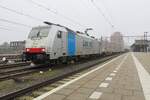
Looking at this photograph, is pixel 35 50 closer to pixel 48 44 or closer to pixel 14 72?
pixel 48 44

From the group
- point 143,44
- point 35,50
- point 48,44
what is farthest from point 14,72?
point 143,44

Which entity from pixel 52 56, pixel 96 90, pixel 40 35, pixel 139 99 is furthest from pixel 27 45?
pixel 139 99

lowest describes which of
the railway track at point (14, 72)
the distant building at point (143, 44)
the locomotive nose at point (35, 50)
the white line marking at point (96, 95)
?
the white line marking at point (96, 95)

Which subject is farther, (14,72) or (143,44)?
(143,44)

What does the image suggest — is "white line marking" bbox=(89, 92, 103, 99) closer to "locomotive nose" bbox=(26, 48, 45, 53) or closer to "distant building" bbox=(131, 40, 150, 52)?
"locomotive nose" bbox=(26, 48, 45, 53)

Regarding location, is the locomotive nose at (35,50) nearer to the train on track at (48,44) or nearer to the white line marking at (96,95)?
the train on track at (48,44)

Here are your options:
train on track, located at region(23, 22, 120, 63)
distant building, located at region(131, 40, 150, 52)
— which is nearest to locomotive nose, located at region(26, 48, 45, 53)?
train on track, located at region(23, 22, 120, 63)

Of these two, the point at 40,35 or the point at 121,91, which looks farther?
the point at 40,35

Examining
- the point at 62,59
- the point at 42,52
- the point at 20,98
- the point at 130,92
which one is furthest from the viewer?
the point at 62,59

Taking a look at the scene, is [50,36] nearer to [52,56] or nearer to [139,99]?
[52,56]

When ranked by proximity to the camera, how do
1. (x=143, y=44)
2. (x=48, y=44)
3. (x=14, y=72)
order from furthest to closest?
(x=143, y=44)
(x=48, y=44)
(x=14, y=72)

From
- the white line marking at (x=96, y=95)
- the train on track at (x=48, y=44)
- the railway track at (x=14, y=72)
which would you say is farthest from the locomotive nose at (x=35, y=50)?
the white line marking at (x=96, y=95)

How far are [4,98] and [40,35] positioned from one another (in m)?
10.0

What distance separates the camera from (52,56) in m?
14.7
